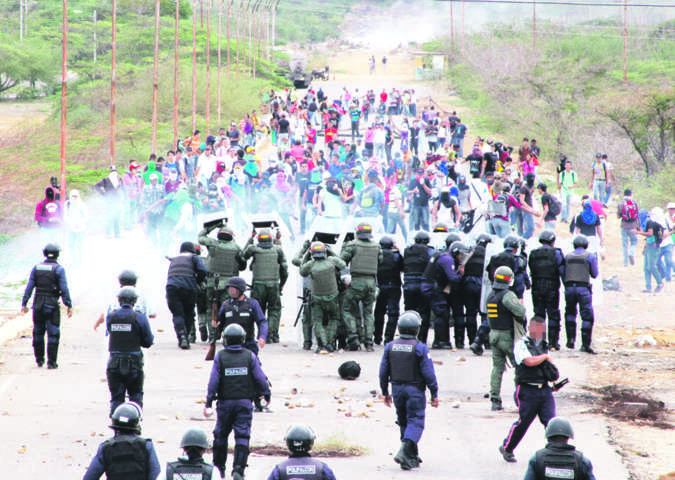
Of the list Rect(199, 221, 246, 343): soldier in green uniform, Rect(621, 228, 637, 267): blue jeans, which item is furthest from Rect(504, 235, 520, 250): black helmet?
Rect(621, 228, 637, 267): blue jeans

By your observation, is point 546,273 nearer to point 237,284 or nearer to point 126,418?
point 237,284

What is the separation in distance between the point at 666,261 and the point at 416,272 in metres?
7.85

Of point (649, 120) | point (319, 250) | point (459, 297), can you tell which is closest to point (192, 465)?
point (319, 250)

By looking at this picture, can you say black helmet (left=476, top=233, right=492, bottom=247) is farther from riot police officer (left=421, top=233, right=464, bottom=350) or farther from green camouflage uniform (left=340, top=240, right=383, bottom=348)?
green camouflage uniform (left=340, top=240, right=383, bottom=348)

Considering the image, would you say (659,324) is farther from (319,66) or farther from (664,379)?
(319,66)

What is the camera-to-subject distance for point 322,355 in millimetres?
13859

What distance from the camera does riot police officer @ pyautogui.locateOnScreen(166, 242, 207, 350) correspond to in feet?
45.3

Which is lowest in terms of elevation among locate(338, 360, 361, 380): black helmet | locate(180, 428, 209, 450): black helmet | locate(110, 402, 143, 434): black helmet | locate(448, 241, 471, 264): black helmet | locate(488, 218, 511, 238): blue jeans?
locate(338, 360, 361, 380): black helmet

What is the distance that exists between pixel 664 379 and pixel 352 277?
4317 millimetres

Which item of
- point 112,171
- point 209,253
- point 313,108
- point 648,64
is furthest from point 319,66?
point 209,253

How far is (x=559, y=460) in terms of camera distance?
6.48 m

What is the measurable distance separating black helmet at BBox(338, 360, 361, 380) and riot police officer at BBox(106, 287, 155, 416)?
127 inches

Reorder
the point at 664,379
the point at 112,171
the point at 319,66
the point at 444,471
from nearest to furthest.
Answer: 1. the point at 444,471
2. the point at 664,379
3. the point at 112,171
4. the point at 319,66

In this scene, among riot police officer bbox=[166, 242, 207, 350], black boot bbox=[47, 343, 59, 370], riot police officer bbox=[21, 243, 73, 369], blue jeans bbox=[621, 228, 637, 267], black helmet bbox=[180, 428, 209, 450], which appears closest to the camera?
black helmet bbox=[180, 428, 209, 450]
